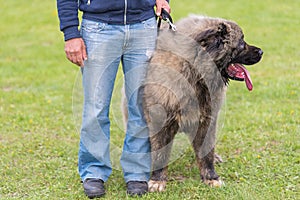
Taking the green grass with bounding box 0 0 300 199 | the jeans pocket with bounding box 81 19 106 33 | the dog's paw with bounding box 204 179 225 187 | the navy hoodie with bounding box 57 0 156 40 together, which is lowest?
the green grass with bounding box 0 0 300 199

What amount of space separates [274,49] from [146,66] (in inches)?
239

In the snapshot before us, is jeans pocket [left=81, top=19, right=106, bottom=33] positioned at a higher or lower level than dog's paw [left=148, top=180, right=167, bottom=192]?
higher

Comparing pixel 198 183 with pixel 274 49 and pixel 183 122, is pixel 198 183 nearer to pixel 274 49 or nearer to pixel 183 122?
pixel 183 122

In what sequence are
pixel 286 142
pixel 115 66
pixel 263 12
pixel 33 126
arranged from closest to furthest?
pixel 115 66 < pixel 286 142 < pixel 33 126 < pixel 263 12

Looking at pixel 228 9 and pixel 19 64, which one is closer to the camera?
pixel 19 64

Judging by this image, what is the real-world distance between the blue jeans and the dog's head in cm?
49

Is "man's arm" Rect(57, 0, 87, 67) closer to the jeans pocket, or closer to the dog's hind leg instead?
the jeans pocket

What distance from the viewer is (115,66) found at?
422 cm

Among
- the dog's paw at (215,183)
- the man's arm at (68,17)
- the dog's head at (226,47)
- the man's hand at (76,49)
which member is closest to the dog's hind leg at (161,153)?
the dog's paw at (215,183)

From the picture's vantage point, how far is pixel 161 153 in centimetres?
457

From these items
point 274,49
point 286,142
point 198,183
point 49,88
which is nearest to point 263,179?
point 198,183

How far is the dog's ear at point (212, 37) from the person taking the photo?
13.4ft

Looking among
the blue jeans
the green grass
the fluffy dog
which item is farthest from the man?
the green grass

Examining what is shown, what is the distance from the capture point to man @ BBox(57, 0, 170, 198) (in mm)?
4004
